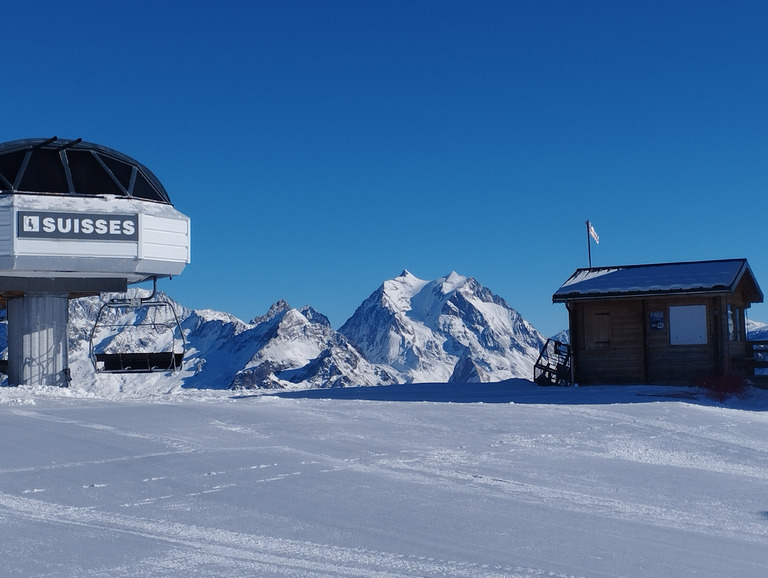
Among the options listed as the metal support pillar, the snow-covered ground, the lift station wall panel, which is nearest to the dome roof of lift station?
the lift station wall panel

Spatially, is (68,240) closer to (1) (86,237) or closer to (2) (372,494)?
(1) (86,237)

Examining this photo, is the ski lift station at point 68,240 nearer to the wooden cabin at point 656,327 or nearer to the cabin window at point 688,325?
the wooden cabin at point 656,327

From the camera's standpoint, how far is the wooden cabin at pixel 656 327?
2317cm

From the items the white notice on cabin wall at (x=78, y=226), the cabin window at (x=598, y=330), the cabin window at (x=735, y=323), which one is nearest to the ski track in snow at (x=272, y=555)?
the white notice on cabin wall at (x=78, y=226)

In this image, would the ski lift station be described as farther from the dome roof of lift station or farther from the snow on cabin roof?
the snow on cabin roof

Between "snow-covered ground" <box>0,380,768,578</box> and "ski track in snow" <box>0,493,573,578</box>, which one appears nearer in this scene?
"ski track in snow" <box>0,493,573,578</box>

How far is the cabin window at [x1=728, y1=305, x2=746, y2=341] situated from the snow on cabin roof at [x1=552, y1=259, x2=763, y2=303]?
1.07m

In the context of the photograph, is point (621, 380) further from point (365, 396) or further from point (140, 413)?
point (140, 413)

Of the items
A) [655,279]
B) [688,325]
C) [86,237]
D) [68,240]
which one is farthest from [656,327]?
[68,240]

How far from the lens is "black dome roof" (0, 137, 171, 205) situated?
60.5 ft

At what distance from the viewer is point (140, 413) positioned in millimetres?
13109

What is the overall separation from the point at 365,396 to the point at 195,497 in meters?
13.8

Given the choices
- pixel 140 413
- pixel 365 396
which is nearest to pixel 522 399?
pixel 365 396

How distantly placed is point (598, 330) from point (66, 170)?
1442cm
